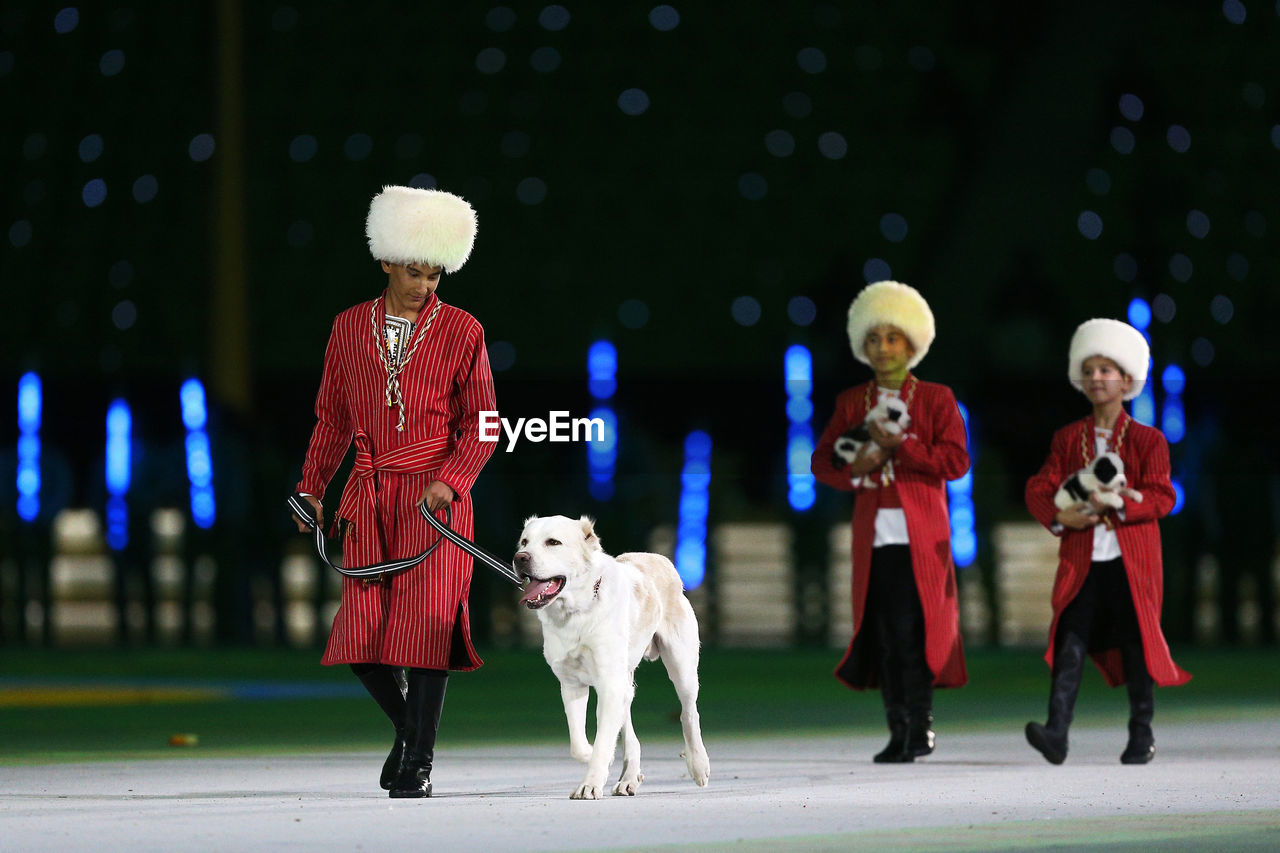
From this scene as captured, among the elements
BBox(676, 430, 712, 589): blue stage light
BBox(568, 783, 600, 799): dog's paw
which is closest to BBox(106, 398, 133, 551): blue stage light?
BBox(676, 430, 712, 589): blue stage light

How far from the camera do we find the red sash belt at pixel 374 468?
7.99 m

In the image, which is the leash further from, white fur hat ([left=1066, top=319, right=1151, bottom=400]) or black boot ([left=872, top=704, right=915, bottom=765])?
white fur hat ([left=1066, top=319, right=1151, bottom=400])

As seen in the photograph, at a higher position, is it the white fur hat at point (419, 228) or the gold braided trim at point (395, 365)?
the white fur hat at point (419, 228)

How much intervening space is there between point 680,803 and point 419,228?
1.99 metres

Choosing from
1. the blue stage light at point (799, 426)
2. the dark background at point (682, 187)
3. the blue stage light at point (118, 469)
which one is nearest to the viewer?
the blue stage light at point (118, 469)

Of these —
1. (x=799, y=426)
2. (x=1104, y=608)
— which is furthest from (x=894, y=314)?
(x=799, y=426)

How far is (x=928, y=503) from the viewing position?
9773 millimetres

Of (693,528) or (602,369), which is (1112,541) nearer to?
(693,528)

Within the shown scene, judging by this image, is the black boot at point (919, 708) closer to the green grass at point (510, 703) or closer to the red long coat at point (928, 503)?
the red long coat at point (928, 503)

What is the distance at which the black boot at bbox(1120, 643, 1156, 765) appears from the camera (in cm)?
954

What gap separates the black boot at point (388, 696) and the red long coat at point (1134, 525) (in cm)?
276

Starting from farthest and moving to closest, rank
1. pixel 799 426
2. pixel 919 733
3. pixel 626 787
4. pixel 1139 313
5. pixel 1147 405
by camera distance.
A: pixel 1139 313 → pixel 799 426 → pixel 1147 405 → pixel 919 733 → pixel 626 787

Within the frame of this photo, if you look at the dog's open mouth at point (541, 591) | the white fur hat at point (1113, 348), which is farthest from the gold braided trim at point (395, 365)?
the white fur hat at point (1113, 348)

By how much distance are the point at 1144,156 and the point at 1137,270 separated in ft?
5.06
